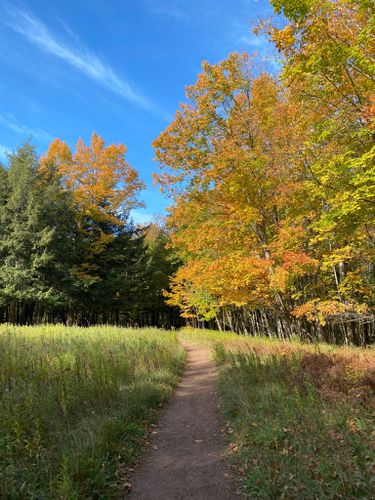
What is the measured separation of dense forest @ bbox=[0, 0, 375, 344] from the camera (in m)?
9.81

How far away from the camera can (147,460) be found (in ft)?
17.6

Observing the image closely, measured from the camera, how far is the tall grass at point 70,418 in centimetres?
405

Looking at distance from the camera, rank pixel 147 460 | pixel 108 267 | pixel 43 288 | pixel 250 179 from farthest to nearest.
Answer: pixel 108 267 < pixel 43 288 < pixel 250 179 < pixel 147 460

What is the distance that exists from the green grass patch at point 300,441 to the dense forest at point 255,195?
5229mm

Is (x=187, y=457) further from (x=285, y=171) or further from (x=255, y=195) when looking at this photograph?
(x=255, y=195)

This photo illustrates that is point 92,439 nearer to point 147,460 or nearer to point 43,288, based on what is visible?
point 147,460

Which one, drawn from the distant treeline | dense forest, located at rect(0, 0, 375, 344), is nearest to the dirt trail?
dense forest, located at rect(0, 0, 375, 344)

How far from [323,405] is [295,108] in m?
10.3

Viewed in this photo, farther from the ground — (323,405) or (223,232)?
(223,232)

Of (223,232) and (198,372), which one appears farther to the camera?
(223,232)

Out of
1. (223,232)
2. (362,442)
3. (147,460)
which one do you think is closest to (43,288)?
(223,232)

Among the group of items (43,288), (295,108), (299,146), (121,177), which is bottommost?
(43,288)

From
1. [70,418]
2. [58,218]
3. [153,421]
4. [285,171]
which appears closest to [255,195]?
[285,171]

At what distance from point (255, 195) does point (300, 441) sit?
41.5 feet
